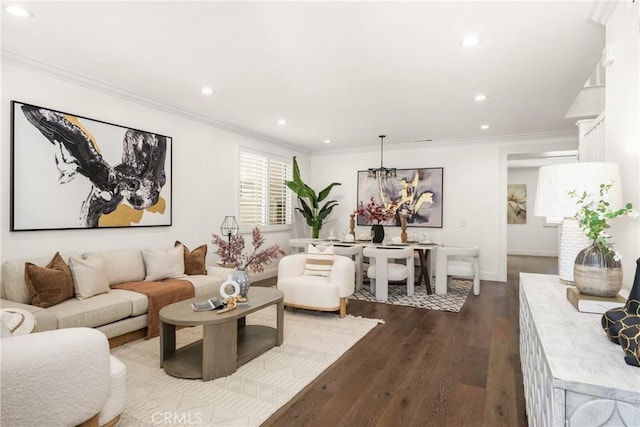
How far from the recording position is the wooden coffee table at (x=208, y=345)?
2547 mm

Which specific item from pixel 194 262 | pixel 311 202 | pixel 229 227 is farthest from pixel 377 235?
pixel 194 262

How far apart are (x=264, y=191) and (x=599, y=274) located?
17.6 ft

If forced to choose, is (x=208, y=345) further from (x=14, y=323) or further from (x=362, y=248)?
(x=362, y=248)

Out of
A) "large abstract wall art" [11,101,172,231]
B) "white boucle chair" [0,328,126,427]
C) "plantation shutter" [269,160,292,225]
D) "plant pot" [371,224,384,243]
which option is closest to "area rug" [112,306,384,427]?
"white boucle chair" [0,328,126,427]

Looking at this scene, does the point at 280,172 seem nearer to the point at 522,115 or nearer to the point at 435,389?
the point at 522,115

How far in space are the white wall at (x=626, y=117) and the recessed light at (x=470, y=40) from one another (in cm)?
82

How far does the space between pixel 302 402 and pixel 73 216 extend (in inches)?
118

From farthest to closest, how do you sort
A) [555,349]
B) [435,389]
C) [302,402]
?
[435,389] → [302,402] → [555,349]

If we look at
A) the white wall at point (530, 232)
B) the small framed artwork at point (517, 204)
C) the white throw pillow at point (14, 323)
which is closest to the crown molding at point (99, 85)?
the white throw pillow at point (14, 323)

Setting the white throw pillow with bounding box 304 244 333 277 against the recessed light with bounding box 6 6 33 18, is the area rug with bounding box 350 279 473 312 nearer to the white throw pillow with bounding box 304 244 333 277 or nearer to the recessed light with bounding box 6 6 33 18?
the white throw pillow with bounding box 304 244 333 277

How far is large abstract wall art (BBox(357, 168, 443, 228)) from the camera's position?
22.1 ft

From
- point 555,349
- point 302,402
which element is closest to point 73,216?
point 302,402

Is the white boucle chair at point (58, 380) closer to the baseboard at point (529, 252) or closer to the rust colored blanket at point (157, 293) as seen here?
the rust colored blanket at point (157, 293)

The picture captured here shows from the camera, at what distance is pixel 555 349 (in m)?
1.28
